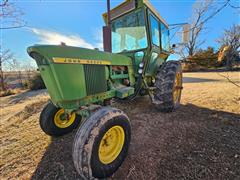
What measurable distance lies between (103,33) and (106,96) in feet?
4.90

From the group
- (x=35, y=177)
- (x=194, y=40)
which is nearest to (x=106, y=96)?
(x=35, y=177)

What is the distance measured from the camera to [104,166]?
1522mm

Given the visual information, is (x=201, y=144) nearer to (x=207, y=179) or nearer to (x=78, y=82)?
(x=207, y=179)

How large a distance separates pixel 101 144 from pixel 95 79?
0.96 meters

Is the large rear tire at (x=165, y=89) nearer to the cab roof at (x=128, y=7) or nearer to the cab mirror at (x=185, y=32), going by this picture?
the cab roof at (x=128, y=7)

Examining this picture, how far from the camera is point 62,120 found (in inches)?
105

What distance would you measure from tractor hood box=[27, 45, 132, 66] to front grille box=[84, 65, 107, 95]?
90 mm

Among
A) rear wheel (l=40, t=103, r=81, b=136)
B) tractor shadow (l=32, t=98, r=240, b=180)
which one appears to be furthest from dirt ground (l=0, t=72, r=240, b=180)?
rear wheel (l=40, t=103, r=81, b=136)

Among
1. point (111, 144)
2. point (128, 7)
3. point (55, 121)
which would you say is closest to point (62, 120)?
point (55, 121)

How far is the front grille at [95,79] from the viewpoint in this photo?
1.96 m

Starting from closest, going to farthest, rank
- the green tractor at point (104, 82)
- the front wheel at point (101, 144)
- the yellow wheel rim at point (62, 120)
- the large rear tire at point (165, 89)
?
the front wheel at point (101, 144)
the green tractor at point (104, 82)
the yellow wheel rim at point (62, 120)
the large rear tire at point (165, 89)

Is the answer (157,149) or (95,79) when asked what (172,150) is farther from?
(95,79)

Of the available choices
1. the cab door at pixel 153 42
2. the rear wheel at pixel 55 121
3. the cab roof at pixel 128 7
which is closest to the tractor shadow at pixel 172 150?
the rear wheel at pixel 55 121

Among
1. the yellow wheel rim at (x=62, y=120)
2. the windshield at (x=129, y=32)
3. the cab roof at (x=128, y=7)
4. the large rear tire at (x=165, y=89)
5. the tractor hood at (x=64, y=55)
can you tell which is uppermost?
the cab roof at (x=128, y=7)
